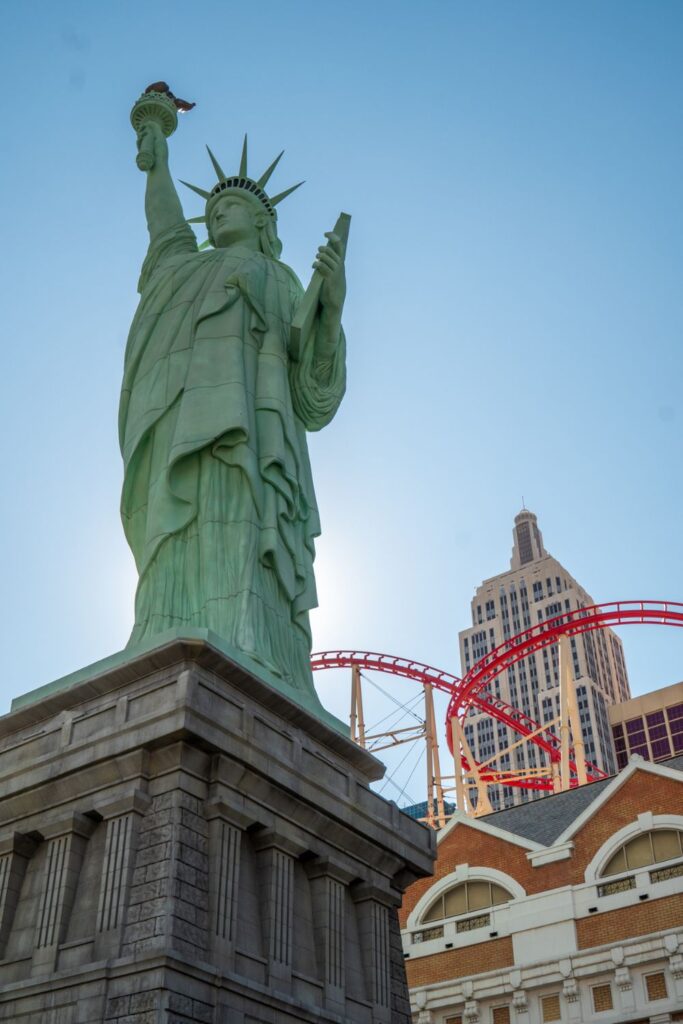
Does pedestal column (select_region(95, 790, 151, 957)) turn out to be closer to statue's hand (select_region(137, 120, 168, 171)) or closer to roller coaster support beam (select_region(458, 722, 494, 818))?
statue's hand (select_region(137, 120, 168, 171))

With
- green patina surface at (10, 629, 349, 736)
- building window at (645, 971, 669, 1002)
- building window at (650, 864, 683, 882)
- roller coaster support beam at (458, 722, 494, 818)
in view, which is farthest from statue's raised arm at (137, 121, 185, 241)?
roller coaster support beam at (458, 722, 494, 818)

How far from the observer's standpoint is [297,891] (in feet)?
39.7

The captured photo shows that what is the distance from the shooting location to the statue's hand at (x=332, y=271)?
16344mm

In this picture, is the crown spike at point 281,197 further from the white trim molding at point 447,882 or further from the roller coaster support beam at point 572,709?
the roller coaster support beam at point 572,709

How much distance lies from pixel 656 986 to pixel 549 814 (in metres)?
4.98

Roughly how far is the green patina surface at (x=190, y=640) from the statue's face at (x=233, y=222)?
8.07 meters

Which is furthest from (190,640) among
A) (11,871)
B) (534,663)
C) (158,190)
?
(534,663)

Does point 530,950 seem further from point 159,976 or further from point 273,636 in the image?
point 159,976

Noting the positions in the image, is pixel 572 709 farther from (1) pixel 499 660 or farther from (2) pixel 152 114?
(2) pixel 152 114

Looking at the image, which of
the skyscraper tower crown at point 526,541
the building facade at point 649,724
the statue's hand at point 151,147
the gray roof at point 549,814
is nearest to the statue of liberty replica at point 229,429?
the statue's hand at point 151,147

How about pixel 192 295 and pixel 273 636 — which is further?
pixel 192 295

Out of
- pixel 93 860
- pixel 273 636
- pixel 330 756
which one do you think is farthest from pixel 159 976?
pixel 273 636

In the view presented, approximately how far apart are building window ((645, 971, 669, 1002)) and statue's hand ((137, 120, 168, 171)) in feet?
49.3

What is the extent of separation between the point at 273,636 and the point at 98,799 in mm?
3366
